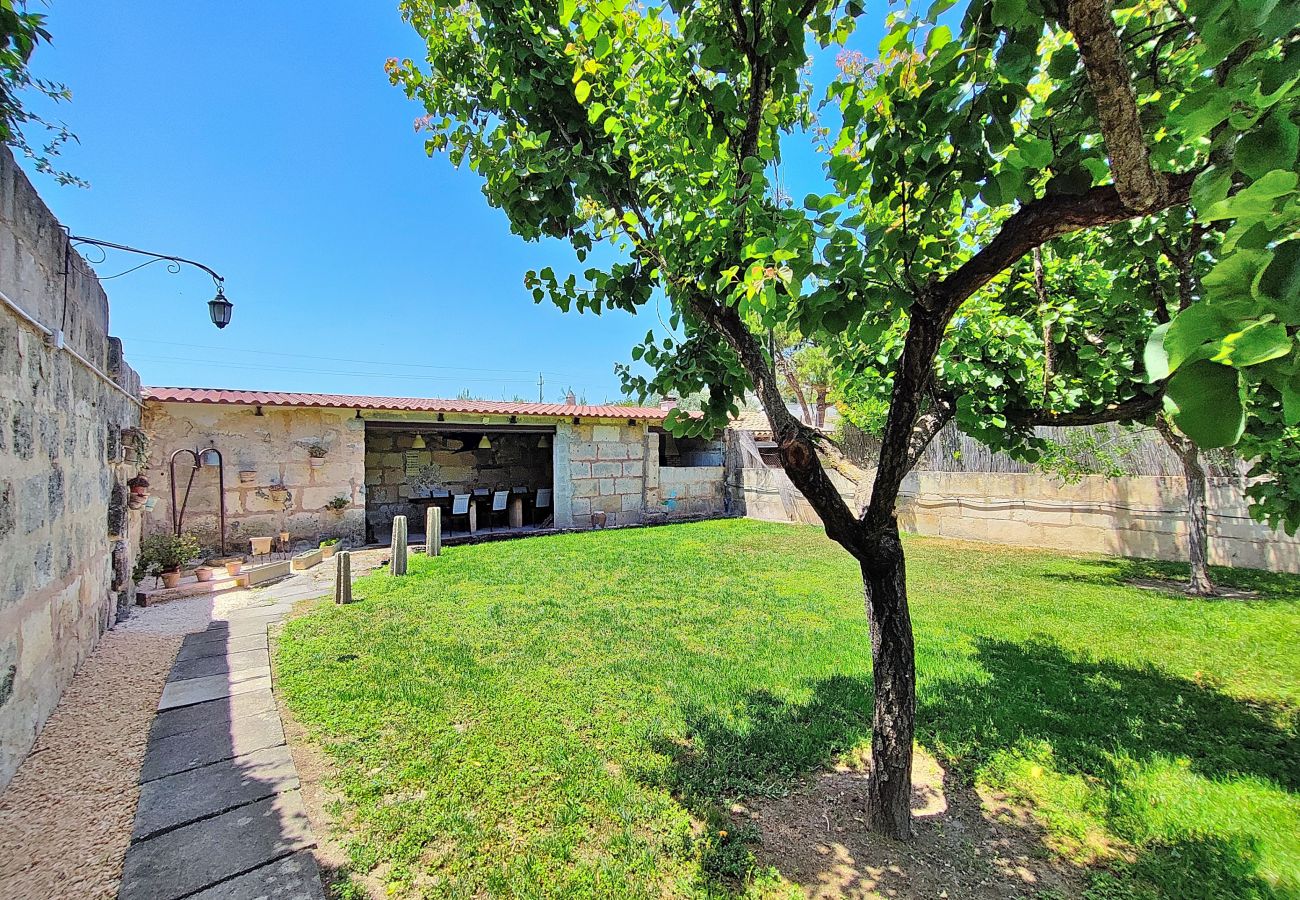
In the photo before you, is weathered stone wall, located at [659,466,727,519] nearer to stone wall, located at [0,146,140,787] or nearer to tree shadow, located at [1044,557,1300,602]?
tree shadow, located at [1044,557,1300,602]

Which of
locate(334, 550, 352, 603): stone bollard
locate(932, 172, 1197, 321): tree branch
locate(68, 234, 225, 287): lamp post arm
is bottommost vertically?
locate(334, 550, 352, 603): stone bollard

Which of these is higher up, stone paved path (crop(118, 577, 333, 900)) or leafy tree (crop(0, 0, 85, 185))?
leafy tree (crop(0, 0, 85, 185))

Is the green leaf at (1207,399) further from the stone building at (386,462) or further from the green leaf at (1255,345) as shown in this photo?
the stone building at (386,462)

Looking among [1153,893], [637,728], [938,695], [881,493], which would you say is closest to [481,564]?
[637,728]

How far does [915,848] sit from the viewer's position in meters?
2.20

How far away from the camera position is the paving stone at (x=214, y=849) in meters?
1.94

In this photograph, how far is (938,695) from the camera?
346cm

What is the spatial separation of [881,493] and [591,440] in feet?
32.1

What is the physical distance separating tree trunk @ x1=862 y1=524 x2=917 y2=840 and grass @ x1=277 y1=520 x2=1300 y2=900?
1.72 ft

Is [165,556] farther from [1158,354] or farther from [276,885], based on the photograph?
[1158,354]

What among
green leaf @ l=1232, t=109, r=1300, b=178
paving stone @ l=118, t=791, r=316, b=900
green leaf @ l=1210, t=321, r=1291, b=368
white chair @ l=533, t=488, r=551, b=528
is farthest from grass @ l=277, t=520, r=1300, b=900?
white chair @ l=533, t=488, r=551, b=528

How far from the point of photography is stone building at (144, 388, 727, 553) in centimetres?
788

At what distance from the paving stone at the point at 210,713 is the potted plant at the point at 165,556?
4.03m

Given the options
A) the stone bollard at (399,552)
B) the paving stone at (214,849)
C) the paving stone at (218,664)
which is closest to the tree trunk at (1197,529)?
the paving stone at (214,849)
